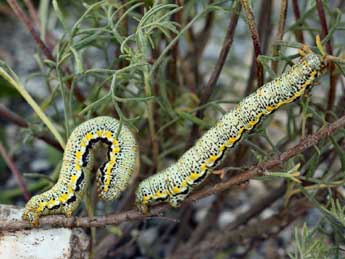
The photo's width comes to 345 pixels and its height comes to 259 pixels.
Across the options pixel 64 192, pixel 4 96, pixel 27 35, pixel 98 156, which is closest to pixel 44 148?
pixel 4 96

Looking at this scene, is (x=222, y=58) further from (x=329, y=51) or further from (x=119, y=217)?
(x=119, y=217)

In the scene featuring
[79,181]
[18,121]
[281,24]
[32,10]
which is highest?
[32,10]

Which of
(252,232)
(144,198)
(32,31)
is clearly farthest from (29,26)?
(252,232)

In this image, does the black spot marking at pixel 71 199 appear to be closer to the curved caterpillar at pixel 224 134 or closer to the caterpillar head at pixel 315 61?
the curved caterpillar at pixel 224 134

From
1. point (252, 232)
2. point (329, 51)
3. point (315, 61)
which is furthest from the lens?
point (252, 232)

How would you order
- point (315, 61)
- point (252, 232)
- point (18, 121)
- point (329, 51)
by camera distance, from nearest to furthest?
point (315, 61) < point (329, 51) < point (18, 121) < point (252, 232)

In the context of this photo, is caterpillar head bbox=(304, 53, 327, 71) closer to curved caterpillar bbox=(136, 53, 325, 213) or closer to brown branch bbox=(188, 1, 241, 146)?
curved caterpillar bbox=(136, 53, 325, 213)
